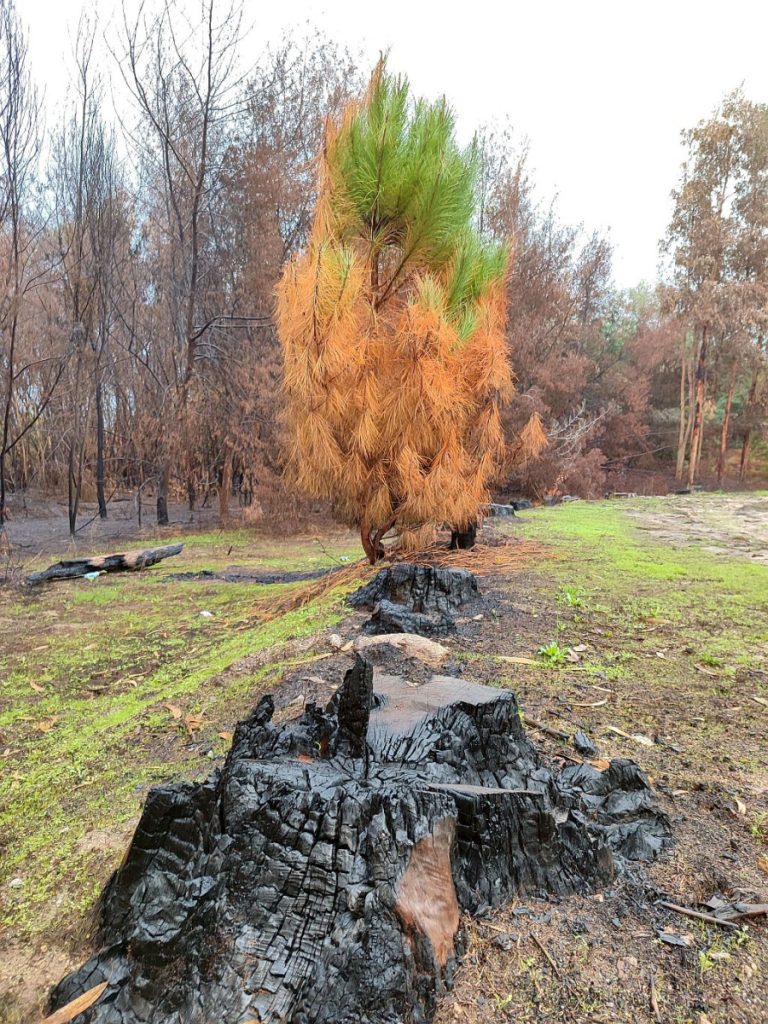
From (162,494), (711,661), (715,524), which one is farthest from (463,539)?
(162,494)

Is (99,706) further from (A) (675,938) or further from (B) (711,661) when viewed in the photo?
(B) (711,661)

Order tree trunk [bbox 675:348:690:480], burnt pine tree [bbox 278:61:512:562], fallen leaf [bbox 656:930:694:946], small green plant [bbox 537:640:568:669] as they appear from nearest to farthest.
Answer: fallen leaf [bbox 656:930:694:946] → small green plant [bbox 537:640:568:669] → burnt pine tree [bbox 278:61:512:562] → tree trunk [bbox 675:348:690:480]

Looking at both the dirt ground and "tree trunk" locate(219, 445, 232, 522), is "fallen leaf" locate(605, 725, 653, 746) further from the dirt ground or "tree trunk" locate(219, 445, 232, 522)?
"tree trunk" locate(219, 445, 232, 522)

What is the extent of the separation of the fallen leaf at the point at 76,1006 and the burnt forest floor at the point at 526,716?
6.7 inches

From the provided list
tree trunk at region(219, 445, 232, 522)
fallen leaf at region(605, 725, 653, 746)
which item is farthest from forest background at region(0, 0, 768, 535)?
fallen leaf at region(605, 725, 653, 746)

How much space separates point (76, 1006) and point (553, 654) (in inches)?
87.7

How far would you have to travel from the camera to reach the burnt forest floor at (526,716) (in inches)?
45.5

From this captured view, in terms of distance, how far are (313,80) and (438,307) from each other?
10845 mm

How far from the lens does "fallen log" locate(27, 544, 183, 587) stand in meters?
6.95

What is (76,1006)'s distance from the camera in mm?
1083

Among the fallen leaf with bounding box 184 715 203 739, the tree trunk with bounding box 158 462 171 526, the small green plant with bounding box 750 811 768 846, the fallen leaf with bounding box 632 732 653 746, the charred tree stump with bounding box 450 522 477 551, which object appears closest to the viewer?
the small green plant with bounding box 750 811 768 846

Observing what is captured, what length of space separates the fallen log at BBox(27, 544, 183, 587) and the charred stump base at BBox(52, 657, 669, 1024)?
6354 mm

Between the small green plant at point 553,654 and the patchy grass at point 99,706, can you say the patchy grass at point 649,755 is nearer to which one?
the small green plant at point 553,654

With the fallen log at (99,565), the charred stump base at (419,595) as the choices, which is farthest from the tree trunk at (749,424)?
the charred stump base at (419,595)
